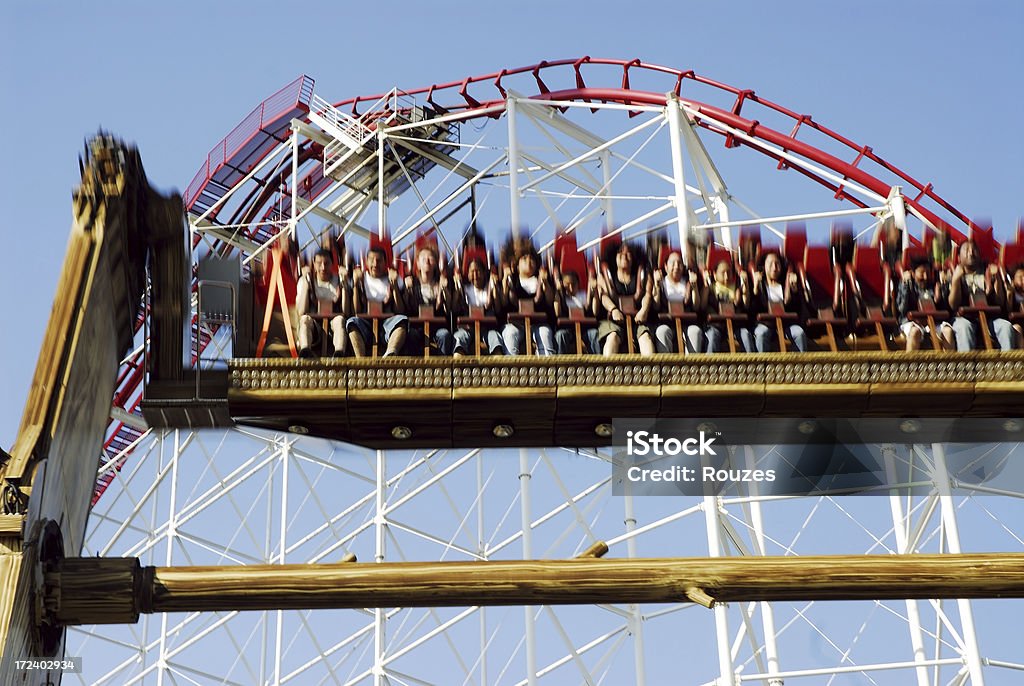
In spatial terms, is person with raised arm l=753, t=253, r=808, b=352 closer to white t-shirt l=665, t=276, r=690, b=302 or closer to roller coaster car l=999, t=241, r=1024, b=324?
white t-shirt l=665, t=276, r=690, b=302

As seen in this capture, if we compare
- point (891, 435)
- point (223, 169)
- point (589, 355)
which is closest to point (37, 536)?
point (589, 355)

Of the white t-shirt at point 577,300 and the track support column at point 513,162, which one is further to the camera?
the track support column at point 513,162

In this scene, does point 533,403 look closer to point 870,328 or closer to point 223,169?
point 870,328

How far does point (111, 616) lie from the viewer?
5500 mm

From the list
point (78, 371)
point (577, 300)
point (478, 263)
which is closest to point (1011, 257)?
point (577, 300)

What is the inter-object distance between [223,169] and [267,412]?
459 inches

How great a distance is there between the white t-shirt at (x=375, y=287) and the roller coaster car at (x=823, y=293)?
2.04 m

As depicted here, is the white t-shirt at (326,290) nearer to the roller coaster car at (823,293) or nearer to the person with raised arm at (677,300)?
the person with raised arm at (677,300)

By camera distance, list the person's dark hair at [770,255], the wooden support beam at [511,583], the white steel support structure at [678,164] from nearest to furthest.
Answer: the wooden support beam at [511,583]
the person's dark hair at [770,255]
the white steel support structure at [678,164]

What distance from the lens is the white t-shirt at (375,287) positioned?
277 inches

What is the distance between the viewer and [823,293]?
732 cm

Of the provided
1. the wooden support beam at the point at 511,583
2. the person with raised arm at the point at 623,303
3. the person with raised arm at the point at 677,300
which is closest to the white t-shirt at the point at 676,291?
the person with raised arm at the point at 677,300

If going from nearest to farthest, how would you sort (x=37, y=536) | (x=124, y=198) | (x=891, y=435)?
1. (x=37, y=536)
2. (x=124, y=198)
3. (x=891, y=435)

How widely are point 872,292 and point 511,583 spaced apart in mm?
2749
